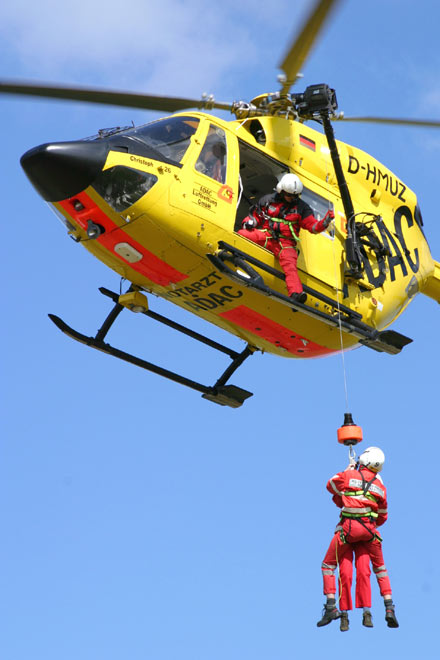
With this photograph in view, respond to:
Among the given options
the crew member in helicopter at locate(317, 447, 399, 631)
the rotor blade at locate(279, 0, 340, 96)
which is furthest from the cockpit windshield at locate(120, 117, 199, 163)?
the crew member in helicopter at locate(317, 447, 399, 631)

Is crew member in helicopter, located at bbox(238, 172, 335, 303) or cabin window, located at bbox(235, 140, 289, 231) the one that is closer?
crew member in helicopter, located at bbox(238, 172, 335, 303)

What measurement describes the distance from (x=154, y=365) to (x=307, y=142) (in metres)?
3.79

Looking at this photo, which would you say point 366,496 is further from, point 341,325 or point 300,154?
point 300,154

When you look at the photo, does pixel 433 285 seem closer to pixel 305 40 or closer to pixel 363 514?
pixel 363 514

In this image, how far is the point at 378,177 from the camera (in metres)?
18.5

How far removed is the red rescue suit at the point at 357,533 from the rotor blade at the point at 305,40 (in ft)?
16.5

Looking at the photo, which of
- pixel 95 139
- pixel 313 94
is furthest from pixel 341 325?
pixel 95 139

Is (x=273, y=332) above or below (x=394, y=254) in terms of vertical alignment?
below

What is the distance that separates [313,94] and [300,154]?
852mm

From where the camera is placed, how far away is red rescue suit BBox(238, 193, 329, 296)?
53.1 ft

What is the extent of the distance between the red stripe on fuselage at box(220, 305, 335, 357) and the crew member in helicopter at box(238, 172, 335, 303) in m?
0.79

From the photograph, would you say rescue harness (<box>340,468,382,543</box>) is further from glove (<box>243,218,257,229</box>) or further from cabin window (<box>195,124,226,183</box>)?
cabin window (<box>195,124,226,183</box>)

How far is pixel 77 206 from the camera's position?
15.3 meters

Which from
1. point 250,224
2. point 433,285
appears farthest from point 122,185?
point 433,285
